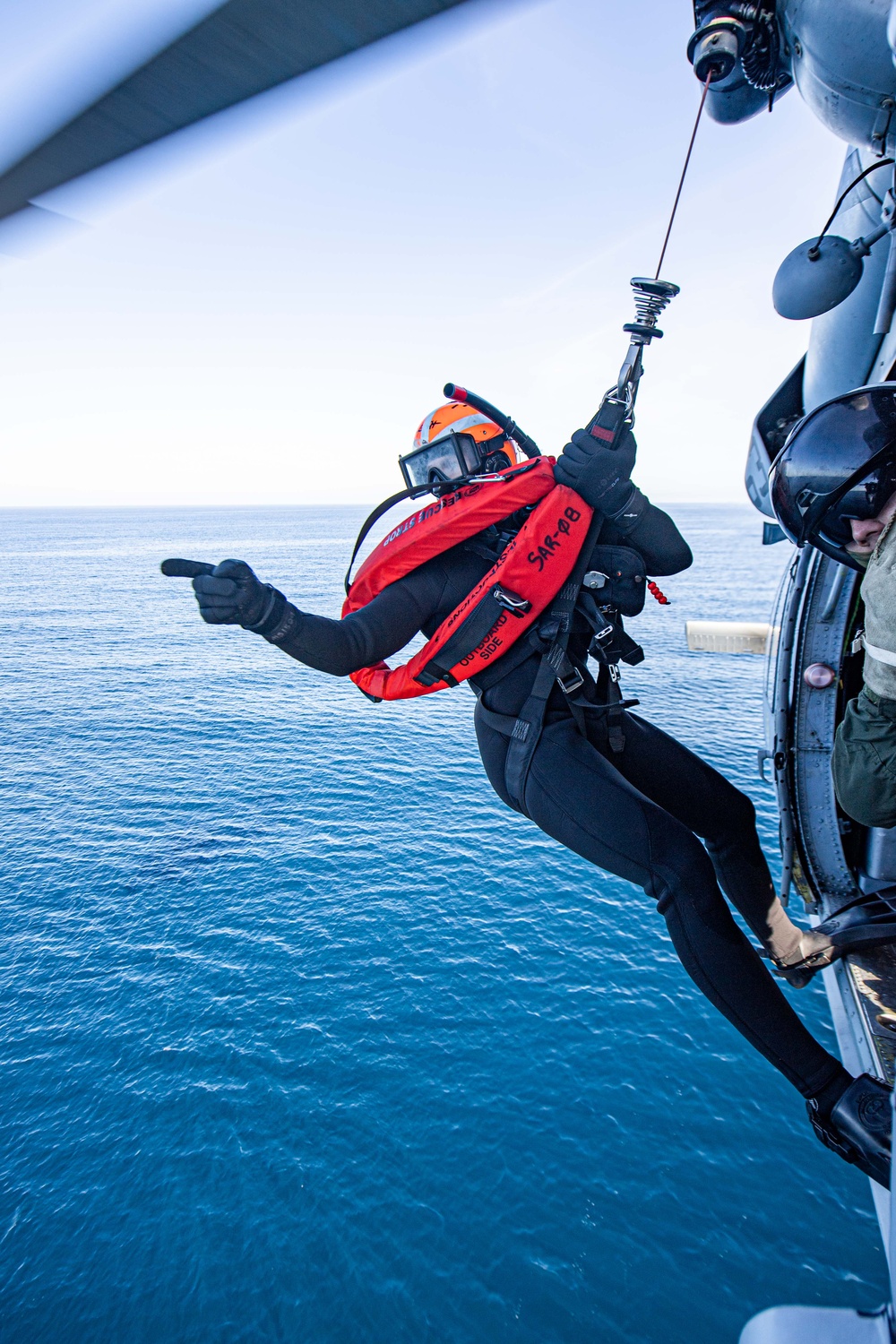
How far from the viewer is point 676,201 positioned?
3283 millimetres

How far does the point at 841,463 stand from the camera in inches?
97.0

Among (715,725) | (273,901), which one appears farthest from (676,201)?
(715,725)

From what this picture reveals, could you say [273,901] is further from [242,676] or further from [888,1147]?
[242,676]

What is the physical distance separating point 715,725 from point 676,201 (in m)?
29.1

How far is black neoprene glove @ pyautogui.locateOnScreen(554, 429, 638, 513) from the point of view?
3555 mm

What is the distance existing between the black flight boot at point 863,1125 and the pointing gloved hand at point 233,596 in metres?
3.11

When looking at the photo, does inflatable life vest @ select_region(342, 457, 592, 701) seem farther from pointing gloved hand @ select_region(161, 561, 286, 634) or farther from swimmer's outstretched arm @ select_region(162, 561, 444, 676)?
pointing gloved hand @ select_region(161, 561, 286, 634)

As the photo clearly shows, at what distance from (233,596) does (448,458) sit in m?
1.58

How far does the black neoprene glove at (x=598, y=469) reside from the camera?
355 centimetres

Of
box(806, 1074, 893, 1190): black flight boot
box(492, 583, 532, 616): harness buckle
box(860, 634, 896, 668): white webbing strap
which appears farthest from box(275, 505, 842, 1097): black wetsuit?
box(860, 634, 896, 668): white webbing strap

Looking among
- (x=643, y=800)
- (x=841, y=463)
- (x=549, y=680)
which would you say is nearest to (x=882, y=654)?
(x=841, y=463)

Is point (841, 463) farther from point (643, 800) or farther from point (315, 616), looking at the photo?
point (315, 616)

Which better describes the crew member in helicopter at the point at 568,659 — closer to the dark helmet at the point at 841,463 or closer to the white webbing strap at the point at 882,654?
the dark helmet at the point at 841,463

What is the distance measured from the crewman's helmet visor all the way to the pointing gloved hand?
1223mm
